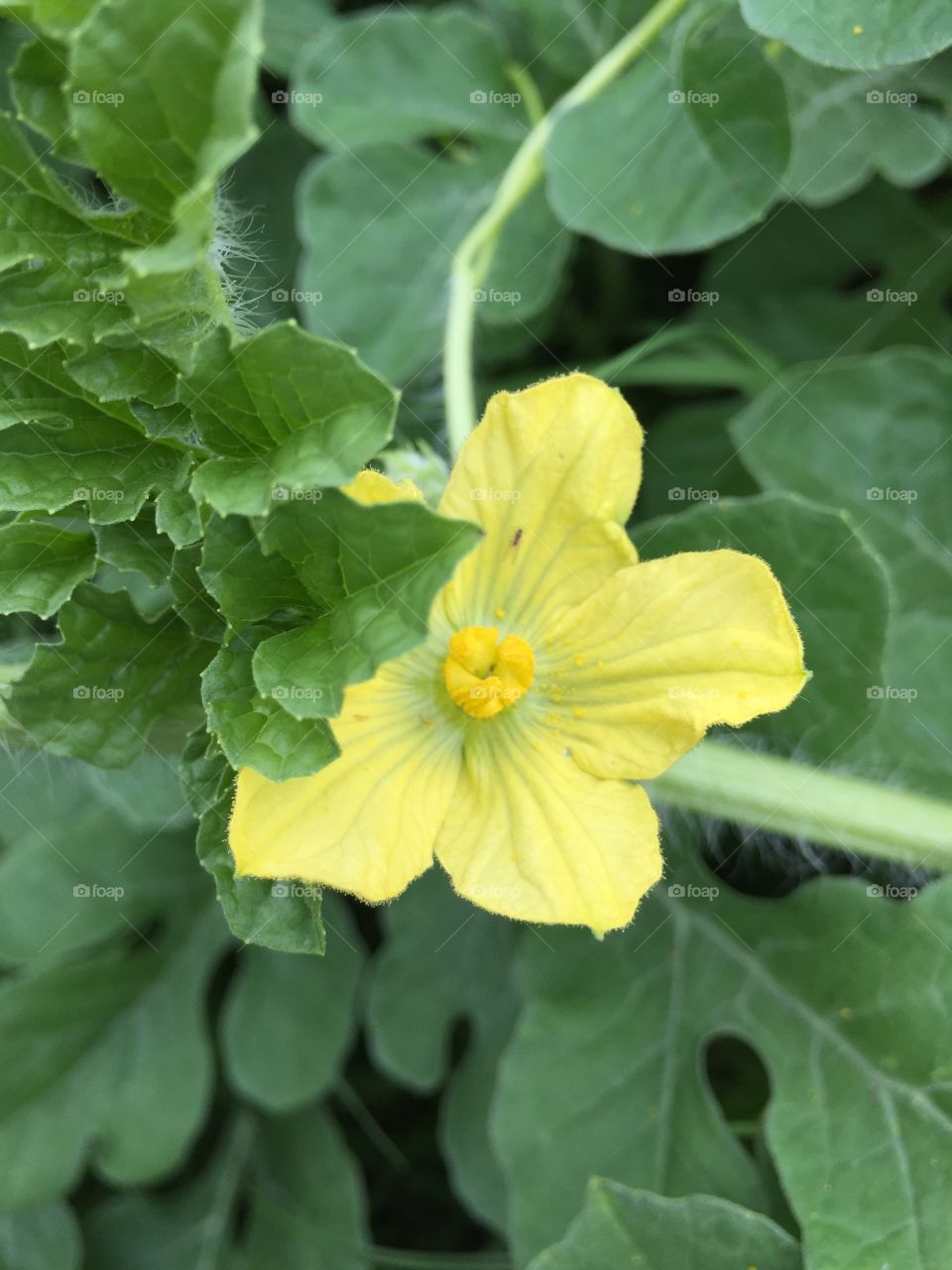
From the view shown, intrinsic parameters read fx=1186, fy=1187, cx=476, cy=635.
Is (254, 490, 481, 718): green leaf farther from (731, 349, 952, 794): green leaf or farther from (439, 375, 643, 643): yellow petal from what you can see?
(731, 349, 952, 794): green leaf

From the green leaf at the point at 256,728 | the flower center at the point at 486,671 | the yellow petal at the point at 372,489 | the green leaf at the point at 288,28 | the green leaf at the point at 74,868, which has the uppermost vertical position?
the green leaf at the point at 288,28

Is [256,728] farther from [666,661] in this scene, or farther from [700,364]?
[700,364]

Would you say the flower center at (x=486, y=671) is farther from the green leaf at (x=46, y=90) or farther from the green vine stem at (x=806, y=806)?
the green leaf at (x=46, y=90)

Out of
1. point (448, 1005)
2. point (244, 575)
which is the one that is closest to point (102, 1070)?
point (448, 1005)

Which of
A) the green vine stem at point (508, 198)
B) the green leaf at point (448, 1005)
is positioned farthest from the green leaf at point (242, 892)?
the green leaf at point (448, 1005)

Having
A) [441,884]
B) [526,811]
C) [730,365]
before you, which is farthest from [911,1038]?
[730,365]

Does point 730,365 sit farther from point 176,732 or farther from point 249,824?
point 249,824
